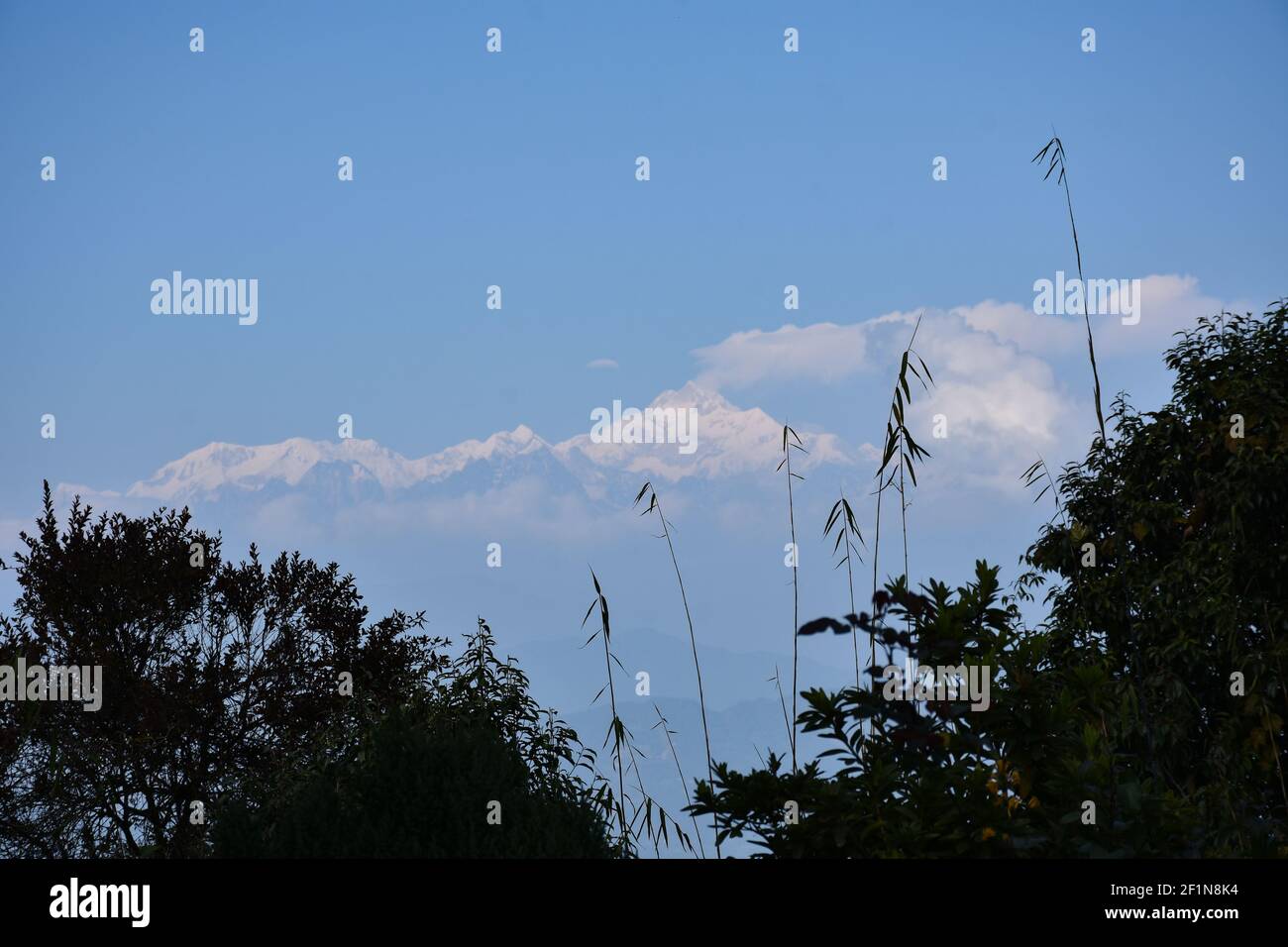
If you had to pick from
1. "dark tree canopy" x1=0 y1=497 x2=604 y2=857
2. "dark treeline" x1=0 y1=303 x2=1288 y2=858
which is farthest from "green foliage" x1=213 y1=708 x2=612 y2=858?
"dark tree canopy" x1=0 y1=497 x2=604 y2=857

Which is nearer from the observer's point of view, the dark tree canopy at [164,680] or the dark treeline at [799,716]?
the dark treeline at [799,716]

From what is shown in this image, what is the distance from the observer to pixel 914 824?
316cm

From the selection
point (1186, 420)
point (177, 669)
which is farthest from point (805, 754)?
point (1186, 420)

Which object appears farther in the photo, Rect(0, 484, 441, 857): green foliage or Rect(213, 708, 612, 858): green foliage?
Rect(0, 484, 441, 857): green foliage

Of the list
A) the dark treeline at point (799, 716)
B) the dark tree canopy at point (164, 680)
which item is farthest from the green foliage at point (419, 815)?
the dark tree canopy at point (164, 680)

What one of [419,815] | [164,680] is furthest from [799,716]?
[164,680]

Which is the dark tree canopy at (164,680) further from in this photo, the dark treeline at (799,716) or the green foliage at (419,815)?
the green foliage at (419,815)

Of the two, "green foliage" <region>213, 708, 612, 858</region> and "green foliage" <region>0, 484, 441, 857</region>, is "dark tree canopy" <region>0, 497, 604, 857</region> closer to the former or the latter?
"green foliage" <region>0, 484, 441, 857</region>

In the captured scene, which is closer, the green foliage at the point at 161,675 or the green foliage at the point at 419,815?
the green foliage at the point at 419,815

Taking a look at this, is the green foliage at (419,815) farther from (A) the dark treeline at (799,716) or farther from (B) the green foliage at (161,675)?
(B) the green foliage at (161,675)

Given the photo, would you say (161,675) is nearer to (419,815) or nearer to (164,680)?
(164,680)

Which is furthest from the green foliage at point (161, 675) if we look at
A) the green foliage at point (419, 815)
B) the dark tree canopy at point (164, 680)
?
the green foliage at point (419, 815)

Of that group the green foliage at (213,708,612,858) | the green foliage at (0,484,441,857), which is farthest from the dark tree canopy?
the green foliage at (213,708,612,858)
